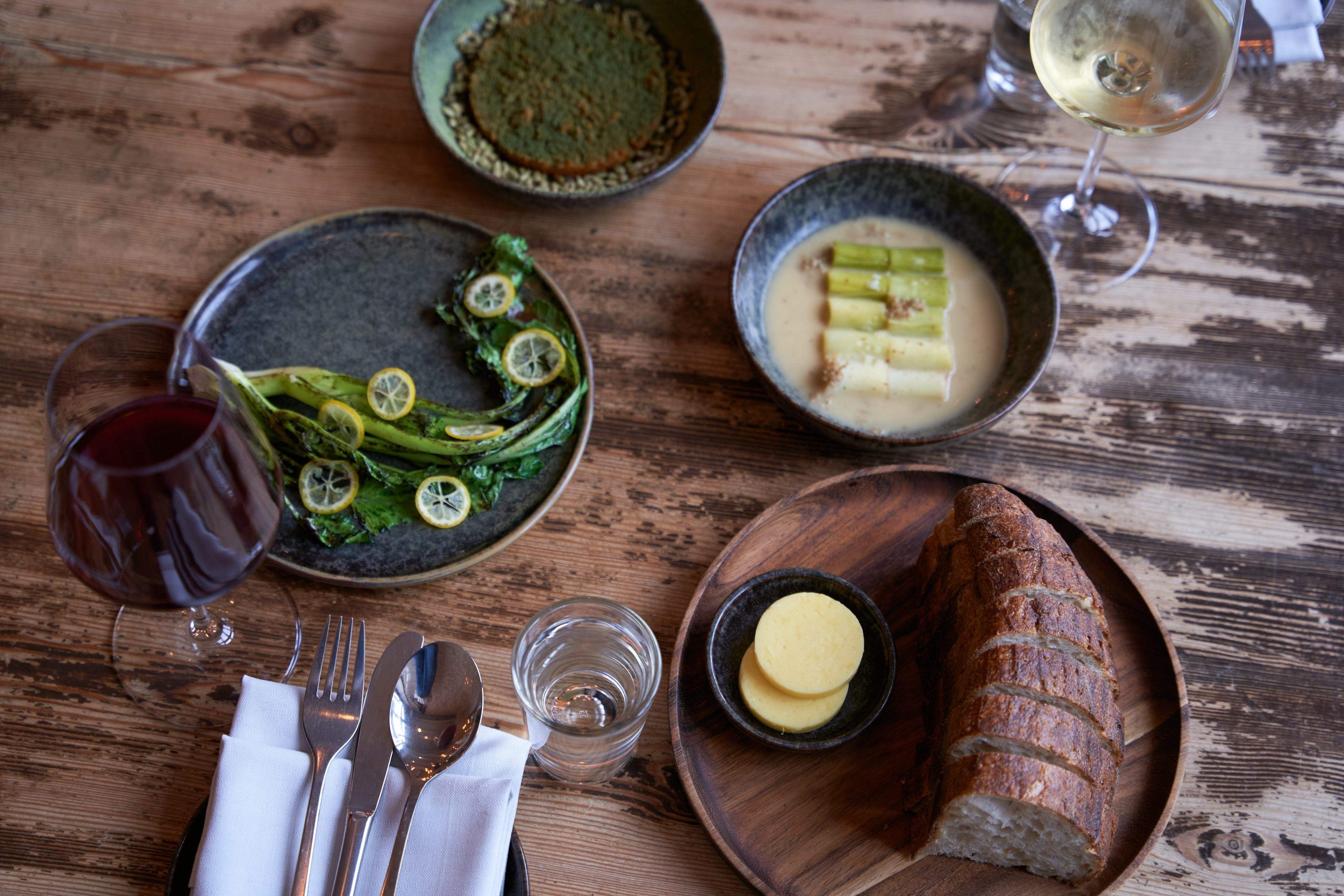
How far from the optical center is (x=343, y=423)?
1.81 metres

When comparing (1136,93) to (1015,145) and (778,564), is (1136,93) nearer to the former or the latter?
(1015,145)

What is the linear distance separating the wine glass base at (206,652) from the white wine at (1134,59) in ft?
5.87

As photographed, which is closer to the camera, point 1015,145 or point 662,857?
point 662,857

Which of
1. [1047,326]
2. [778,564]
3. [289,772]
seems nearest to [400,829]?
[289,772]

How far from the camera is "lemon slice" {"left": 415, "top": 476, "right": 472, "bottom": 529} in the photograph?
1.75 meters

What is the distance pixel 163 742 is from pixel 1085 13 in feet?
7.13

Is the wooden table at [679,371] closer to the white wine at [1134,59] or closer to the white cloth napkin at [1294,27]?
the white cloth napkin at [1294,27]

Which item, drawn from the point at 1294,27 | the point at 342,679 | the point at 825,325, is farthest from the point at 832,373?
the point at 1294,27

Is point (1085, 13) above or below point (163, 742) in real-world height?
above

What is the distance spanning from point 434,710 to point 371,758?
12 centimetres

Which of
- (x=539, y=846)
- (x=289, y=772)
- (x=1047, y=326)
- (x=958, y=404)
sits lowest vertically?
(x=539, y=846)

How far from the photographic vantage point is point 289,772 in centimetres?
142

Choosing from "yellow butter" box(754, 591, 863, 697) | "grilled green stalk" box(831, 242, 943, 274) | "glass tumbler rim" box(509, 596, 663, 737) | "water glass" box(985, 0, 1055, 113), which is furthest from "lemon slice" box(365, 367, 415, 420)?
"water glass" box(985, 0, 1055, 113)

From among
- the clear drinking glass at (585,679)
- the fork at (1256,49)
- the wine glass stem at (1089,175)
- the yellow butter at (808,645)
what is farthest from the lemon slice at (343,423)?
the fork at (1256,49)
